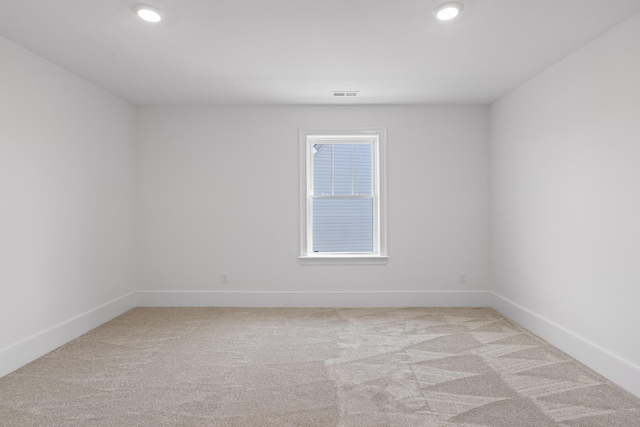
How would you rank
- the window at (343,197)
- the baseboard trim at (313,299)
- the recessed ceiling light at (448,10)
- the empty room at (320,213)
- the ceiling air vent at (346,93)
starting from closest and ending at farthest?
the recessed ceiling light at (448,10), the empty room at (320,213), the ceiling air vent at (346,93), the baseboard trim at (313,299), the window at (343,197)

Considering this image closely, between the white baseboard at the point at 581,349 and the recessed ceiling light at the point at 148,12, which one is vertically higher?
the recessed ceiling light at the point at 148,12

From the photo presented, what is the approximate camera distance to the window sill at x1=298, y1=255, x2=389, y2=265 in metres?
4.65

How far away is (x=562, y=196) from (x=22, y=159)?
4.40m

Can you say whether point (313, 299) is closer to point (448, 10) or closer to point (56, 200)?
point (56, 200)

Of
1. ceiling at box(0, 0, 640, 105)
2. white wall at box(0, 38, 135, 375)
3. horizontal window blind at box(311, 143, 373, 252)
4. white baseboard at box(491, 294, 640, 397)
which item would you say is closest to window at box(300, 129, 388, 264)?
horizontal window blind at box(311, 143, 373, 252)

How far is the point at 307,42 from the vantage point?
9.42ft

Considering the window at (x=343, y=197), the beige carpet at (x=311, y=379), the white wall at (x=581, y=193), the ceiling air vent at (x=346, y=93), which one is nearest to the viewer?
the beige carpet at (x=311, y=379)

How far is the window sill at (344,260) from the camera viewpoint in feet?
15.3

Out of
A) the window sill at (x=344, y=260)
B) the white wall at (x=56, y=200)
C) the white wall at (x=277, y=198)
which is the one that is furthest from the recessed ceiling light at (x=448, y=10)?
the white wall at (x=56, y=200)

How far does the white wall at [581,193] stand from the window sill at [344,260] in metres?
1.43

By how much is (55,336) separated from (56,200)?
1179 mm

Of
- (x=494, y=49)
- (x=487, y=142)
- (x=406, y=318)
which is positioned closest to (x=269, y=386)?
(x=406, y=318)

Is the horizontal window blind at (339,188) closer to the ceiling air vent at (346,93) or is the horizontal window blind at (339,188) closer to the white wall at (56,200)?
the ceiling air vent at (346,93)

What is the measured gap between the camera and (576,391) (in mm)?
2504
